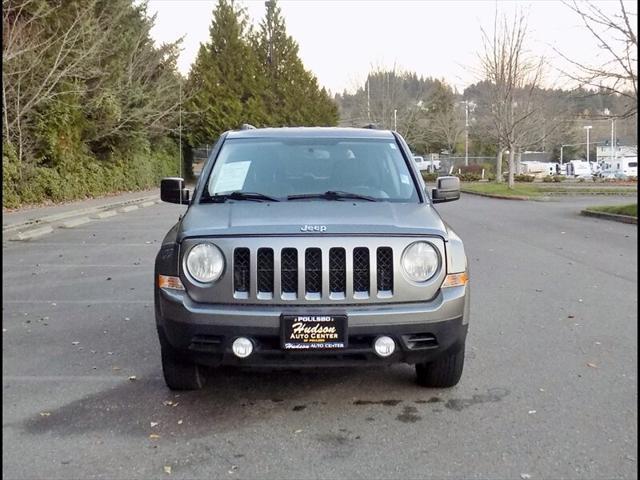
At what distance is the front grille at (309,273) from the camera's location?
12.3ft

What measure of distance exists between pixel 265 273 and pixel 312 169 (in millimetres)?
1444

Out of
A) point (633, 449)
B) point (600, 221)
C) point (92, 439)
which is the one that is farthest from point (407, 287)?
point (600, 221)

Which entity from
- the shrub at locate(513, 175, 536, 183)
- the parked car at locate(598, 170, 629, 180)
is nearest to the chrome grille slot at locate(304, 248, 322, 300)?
the shrub at locate(513, 175, 536, 183)

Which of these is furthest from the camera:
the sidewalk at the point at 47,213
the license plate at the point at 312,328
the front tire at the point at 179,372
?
the sidewalk at the point at 47,213

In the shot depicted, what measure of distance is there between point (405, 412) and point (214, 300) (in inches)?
53.6

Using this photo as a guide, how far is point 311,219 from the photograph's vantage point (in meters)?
3.98

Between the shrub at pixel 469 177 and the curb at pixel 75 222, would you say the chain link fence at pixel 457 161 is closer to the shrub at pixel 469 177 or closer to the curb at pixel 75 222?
the shrub at pixel 469 177

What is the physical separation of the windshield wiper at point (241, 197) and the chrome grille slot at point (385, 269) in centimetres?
104

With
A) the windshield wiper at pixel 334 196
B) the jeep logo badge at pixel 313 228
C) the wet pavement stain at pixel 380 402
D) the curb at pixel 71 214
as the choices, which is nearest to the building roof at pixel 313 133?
the windshield wiper at pixel 334 196

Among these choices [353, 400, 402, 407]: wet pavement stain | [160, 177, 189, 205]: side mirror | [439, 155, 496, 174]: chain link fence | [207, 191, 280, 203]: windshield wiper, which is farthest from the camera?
[439, 155, 496, 174]: chain link fence

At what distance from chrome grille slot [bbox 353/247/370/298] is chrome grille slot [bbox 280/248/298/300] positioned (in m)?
0.34

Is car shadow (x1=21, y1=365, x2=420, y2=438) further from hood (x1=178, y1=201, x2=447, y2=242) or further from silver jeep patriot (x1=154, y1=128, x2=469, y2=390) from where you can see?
hood (x1=178, y1=201, x2=447, y2=242)

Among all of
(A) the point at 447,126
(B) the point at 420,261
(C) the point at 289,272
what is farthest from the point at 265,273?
(A) the point at 447,126

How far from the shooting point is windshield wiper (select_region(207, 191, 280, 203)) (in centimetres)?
459
